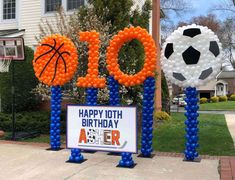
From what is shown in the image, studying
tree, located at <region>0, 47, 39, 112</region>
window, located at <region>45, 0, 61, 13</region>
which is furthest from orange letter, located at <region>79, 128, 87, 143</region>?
window, located at <region>45, 0, 61, 13</region>

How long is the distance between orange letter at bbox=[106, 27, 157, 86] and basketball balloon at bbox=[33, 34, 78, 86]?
0.95 meters

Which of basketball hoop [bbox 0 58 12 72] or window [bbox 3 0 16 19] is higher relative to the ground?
window [bbox 3 0 16 19]

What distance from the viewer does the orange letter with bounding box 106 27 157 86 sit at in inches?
311

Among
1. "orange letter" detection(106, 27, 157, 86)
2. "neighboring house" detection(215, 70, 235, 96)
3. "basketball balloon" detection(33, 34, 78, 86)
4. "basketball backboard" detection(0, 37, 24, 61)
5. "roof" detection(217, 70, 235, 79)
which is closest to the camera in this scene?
"orange letter" detection(106, 27, 157, 86)

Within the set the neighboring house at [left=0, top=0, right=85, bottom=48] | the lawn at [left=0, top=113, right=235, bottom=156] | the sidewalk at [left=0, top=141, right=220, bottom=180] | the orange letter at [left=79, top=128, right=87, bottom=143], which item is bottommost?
the sidewalk at [left=0, top=141, right=220, bottom=180]

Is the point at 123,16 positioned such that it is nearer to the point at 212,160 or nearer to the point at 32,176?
the point at 212,160

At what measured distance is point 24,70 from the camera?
14.0 m

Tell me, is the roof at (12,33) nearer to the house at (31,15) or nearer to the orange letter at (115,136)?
the house at (31,15)

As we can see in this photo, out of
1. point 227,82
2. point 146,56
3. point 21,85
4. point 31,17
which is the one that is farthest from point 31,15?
point 227,82

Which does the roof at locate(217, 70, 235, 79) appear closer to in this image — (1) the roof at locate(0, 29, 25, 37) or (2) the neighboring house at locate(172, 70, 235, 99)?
(2) the neighboring house at locate(172, 70, 235, 99)

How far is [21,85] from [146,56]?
735 cm

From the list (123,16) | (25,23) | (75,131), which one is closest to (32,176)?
(75,131)

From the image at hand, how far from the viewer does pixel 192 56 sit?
25.8 feet

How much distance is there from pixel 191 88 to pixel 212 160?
5.42ft
